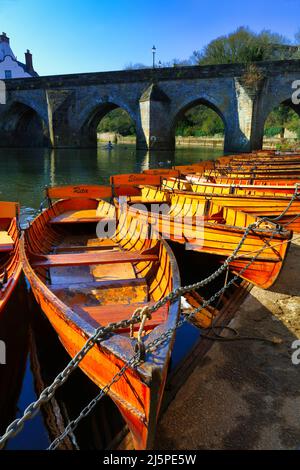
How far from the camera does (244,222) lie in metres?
6.43

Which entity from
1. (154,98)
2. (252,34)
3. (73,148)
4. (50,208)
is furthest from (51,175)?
(252,34)

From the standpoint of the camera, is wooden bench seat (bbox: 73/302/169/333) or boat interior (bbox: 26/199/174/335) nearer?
wooden bench seat (bbox: 73/302/169/333)

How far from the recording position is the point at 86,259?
196 inches

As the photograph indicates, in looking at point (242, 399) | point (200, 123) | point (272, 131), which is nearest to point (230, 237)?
point (242, 399)

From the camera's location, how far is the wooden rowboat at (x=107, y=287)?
2.46 metres

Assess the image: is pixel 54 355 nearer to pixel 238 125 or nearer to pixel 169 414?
pixel 169 414

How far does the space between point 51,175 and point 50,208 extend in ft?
43.7

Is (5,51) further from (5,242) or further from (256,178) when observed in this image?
(5,242)

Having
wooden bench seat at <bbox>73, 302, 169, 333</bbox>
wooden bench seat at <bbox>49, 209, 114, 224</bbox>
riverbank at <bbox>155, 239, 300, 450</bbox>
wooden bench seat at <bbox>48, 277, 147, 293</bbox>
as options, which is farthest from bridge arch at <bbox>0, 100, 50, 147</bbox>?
riverbank at <bbox>155, 239, 300, 450</bbox>

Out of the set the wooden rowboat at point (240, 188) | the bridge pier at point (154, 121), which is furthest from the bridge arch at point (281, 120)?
the wooden rowboat at point (240, 188)

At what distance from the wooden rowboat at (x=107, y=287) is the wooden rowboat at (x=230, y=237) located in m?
0.83

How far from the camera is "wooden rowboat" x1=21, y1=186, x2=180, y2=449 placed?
246 cm

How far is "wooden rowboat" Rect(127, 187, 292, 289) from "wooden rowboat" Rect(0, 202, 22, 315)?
239 centimetres

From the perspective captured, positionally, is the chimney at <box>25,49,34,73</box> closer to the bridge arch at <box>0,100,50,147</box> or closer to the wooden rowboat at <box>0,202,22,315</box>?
the bridge arch at <box>0,100,50,147</box>
